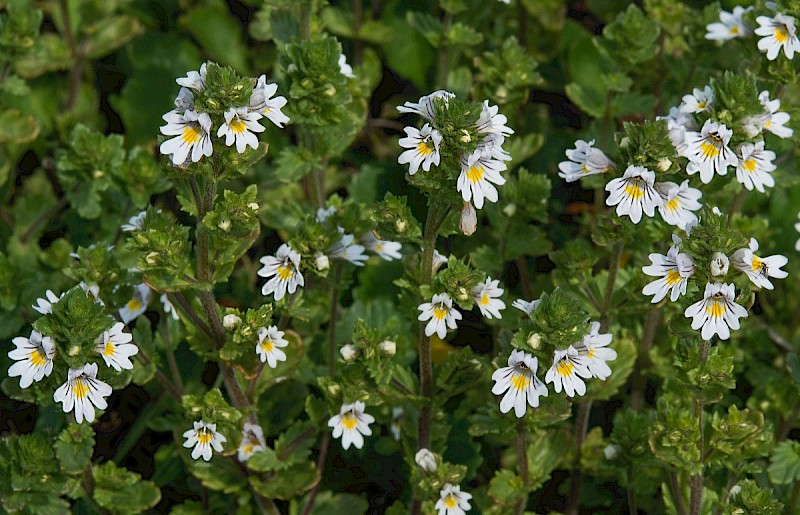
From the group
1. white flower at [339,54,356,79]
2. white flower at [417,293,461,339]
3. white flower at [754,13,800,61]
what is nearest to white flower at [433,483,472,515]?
white flower at [417,293,461,339]

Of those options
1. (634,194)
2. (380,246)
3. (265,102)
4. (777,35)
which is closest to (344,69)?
(380,246)

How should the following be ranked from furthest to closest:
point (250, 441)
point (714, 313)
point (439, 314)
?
point (250, 441) < point (439, 314) < point (714, 313)

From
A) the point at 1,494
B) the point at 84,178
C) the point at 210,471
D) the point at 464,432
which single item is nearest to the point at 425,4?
the point at 84,178

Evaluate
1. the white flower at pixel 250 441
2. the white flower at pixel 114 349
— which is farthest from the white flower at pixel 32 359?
the white flower at pixel 250 441

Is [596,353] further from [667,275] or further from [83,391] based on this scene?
[83,391]

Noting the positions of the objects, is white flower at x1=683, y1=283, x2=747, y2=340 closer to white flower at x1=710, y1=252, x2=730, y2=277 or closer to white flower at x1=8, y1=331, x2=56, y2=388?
white flower at x1=710, y1=252, x2=730, y2=277

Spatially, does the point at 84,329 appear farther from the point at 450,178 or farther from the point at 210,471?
the point at 450,178
